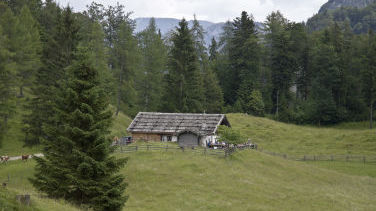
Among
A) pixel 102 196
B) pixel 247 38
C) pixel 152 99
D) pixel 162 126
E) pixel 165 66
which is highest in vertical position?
pixel 247 38

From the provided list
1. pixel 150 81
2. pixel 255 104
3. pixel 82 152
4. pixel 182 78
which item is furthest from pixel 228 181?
pixel 255 104

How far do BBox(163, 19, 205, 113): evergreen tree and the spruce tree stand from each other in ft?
148

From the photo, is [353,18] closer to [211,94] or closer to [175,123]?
[211,94]

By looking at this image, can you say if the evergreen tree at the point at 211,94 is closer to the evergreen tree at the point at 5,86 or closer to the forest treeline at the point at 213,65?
the forest treeline at the point at 213,65

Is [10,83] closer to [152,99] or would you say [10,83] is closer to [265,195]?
[152,99]

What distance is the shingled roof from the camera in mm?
49250

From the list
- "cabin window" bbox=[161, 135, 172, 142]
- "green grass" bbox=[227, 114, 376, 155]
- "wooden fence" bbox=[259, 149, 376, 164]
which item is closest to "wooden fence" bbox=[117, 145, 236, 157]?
"cabin window" bbox=[161, 135, 172, 142]

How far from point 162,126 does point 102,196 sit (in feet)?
94.3

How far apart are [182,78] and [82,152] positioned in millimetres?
47223

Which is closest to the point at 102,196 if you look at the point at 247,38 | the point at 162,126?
the point at 162,126

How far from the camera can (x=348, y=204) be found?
105ft

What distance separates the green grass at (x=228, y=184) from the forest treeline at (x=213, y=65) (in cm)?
1777

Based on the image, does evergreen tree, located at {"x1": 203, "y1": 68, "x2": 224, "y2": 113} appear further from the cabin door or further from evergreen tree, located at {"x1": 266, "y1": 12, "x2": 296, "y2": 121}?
the cabin door

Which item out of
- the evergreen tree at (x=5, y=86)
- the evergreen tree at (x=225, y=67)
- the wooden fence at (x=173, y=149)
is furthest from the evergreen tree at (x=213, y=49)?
the wooden fence at (x=173, y=149)
